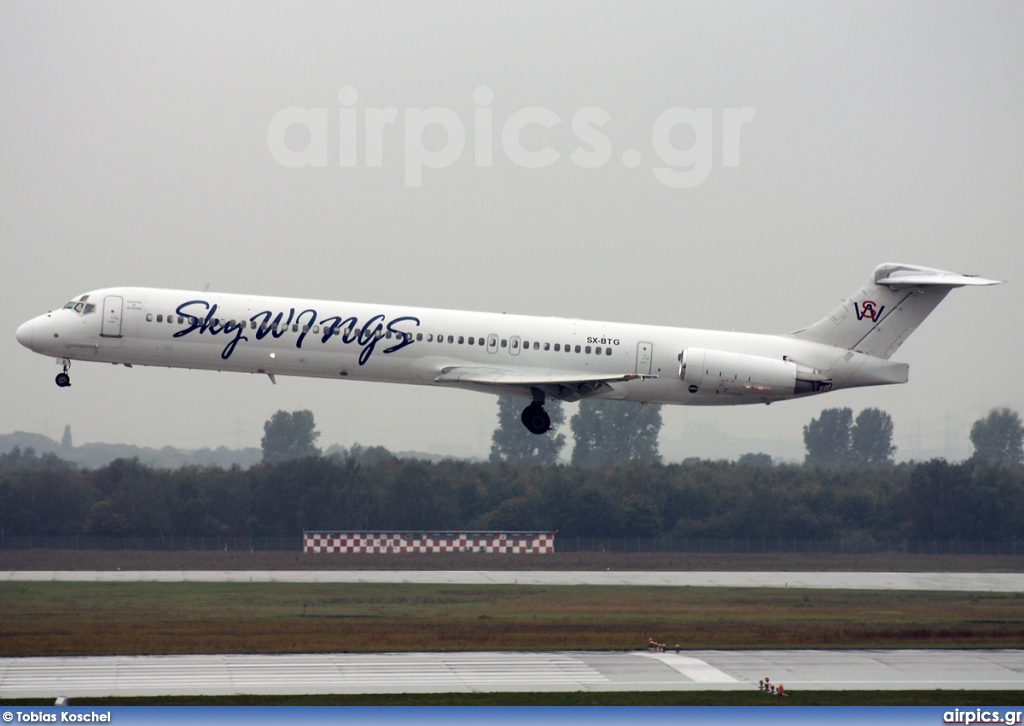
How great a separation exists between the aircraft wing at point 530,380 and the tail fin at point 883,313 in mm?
8989

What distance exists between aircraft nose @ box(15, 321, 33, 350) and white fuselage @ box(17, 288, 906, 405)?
36mm

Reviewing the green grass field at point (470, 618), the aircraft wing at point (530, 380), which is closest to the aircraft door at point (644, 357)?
the aircraft wing at point (530, 380)

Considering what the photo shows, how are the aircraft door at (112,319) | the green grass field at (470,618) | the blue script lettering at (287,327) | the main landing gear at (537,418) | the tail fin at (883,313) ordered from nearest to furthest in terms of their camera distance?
the blue script lettering at (287,327) < the aircraft door at (112,319) < the green grass field at (470,618) < the main landing gear at (537,418) < the tail fin at (883,313)

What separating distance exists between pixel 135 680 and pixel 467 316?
55.3 feet

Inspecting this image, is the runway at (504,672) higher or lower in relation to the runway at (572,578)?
lower

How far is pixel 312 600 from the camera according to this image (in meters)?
55.5

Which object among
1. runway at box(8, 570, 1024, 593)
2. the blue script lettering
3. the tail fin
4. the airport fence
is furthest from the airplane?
the airport fence

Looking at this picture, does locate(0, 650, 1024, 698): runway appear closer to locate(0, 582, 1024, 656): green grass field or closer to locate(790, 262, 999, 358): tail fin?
locate(0, 582, 1024, 656): green grass field

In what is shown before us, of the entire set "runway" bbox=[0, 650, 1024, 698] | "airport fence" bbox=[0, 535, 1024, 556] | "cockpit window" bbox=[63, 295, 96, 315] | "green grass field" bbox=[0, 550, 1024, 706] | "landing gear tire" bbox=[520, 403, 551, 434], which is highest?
"cockpit window" bbox=[63, 295, 96, 315]

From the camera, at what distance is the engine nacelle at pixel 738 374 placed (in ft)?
157

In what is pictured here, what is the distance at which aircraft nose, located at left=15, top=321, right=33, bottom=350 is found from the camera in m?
47.0

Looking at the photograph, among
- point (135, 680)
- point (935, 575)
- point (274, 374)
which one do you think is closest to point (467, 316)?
point (274, 374)

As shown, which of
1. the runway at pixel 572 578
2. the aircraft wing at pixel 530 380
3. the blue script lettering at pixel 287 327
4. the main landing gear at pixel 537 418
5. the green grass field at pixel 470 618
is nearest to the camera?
the blue script lettering at pixel 287 327

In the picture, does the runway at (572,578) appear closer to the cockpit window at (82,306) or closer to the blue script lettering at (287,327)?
the cockpit window at (82,306)
